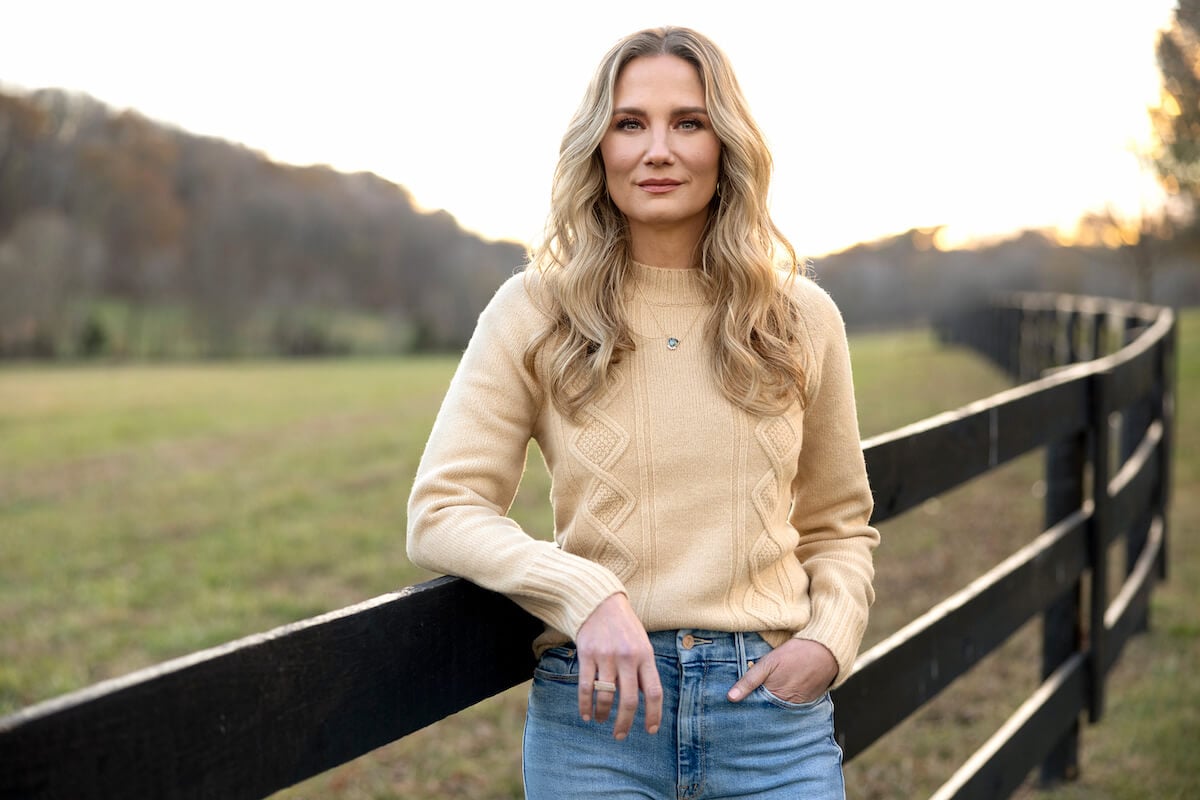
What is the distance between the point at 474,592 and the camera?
162cm

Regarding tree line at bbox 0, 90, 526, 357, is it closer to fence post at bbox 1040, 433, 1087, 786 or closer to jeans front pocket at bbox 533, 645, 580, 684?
fence post at bbox 1040, 433, 1087, 786

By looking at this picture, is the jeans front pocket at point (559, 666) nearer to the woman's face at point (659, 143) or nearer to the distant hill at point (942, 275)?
the woman's face at point (659, 143)

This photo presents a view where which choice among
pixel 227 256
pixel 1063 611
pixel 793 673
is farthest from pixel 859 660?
pixel 227 256

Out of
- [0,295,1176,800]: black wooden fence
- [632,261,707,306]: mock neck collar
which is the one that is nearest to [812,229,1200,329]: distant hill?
[0,295,1176,800]: black wooden fence

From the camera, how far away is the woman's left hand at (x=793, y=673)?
5.70 feet

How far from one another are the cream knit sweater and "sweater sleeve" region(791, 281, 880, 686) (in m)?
0.02

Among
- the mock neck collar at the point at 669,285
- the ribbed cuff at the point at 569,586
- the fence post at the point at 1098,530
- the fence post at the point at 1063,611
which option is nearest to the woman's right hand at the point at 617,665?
the ribbed cuff at the point at 569,586

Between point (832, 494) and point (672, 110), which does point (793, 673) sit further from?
point (672, 110)

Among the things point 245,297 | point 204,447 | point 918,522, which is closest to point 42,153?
point 245,297

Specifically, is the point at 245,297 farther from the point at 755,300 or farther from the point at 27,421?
the point at 755,300

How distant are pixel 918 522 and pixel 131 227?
1497 inches

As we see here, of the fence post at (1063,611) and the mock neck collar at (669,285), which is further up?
the mock neck collar at (669,285)

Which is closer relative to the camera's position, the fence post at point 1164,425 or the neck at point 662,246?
the neck at point 662,246

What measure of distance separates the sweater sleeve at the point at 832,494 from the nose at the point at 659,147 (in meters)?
0.33
